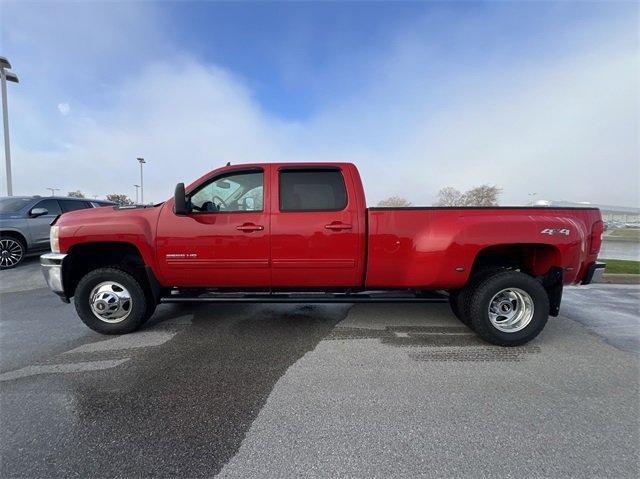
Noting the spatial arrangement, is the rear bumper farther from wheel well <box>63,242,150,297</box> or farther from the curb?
wheel well <box>63,242,150,297</box>

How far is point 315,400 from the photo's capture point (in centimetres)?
242

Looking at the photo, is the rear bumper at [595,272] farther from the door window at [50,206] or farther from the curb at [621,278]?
the door window at [50,206]

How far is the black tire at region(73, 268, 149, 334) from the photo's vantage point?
3600 millimetres

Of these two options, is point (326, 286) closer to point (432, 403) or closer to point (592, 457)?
point (432, 403)

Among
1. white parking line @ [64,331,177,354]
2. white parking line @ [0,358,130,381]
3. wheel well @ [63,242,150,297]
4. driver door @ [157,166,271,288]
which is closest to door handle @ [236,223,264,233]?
driver door @ [157,166,271,288]

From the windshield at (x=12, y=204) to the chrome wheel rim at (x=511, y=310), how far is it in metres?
10.6

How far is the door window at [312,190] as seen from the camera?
137 inches

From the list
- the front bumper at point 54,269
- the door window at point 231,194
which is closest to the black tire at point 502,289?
the door window at point 231,194

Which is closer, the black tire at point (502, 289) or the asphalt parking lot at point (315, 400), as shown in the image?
the asphalt parking lot at point (315, 400)

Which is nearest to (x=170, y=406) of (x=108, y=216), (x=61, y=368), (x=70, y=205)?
(x=61, y=368)

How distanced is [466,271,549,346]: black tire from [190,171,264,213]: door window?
9.02 feet

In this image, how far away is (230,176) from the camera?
12.0 ft

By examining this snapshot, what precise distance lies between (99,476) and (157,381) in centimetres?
98

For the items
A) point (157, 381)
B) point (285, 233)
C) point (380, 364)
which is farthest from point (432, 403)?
point (157, 381)
